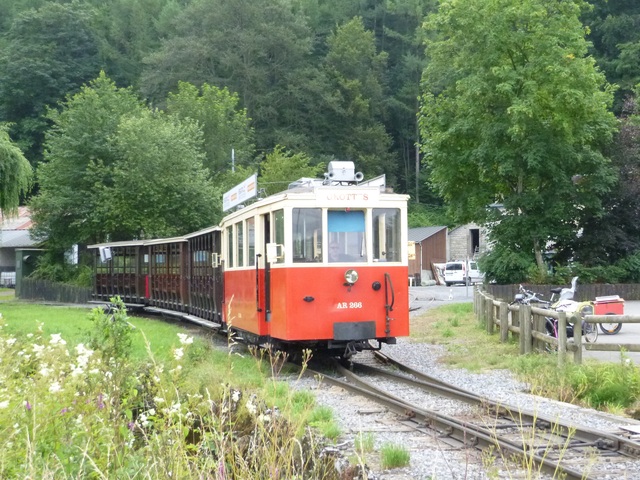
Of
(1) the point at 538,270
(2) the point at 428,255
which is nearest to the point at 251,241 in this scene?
(1) the point at 538,270

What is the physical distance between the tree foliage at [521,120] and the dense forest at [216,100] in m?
0.86

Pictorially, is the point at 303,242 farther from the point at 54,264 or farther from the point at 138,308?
the point at 54,264

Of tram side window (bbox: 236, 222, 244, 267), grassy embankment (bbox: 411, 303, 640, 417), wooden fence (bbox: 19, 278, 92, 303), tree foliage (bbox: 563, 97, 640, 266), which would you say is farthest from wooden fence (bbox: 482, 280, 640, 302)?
wooden fence (bbox: 19, 278, 92, 303)

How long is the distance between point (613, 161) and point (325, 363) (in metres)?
22.8

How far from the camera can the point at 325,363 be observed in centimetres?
1466

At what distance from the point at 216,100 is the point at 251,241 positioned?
137 ft

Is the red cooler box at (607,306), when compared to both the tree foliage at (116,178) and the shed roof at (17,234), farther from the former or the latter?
the shed roof at (17,234)

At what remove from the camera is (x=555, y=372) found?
11500mm

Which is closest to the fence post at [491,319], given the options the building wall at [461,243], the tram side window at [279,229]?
the tram side window at [279,229]

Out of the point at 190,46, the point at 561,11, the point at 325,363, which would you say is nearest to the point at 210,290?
the point at 325,363

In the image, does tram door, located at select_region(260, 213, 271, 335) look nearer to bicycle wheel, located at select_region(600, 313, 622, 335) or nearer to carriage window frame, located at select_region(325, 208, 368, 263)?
carriage window frame, located at select_region(325, 208, 368, 263)

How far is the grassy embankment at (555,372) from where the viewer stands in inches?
404

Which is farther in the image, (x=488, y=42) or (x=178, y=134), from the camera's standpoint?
(x=178, y=134)

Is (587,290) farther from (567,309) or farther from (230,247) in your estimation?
(230,247)
